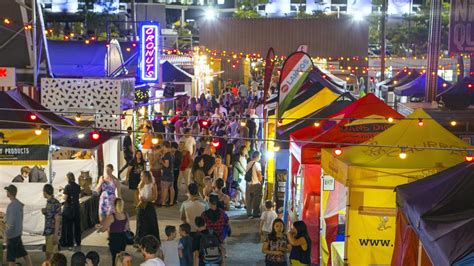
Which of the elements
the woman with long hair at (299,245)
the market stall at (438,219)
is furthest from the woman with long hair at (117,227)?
the market stall at (438,219)

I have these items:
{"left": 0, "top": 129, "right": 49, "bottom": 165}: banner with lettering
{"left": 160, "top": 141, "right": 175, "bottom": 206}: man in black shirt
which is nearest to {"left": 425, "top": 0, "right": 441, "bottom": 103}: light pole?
{"left": 160, "top": 141, "right": 175, "bottom": 206}: man in black shirt

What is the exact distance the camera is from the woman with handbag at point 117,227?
11805 millimetres

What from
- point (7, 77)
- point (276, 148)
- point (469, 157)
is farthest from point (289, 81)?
point (7, 77)

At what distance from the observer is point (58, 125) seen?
47.6 ft

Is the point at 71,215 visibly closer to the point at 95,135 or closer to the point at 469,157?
the point at 95,135

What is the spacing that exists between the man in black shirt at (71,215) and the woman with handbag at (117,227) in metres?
2.21

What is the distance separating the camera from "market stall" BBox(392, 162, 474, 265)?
641cm

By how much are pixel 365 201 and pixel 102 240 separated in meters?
6.04

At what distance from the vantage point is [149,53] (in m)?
25.5

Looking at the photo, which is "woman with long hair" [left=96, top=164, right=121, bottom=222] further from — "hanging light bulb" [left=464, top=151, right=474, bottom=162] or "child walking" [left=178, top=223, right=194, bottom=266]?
"hanging light bulb" [left=464, top=151, right=474, bottom=162]

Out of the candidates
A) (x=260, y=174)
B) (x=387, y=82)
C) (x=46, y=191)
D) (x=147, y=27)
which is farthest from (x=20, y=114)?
(x=387, y=82)

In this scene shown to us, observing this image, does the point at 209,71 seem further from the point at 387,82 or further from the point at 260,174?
the point at 260,174

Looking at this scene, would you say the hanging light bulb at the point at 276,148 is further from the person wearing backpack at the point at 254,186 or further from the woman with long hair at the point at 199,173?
the woman with long hair at the point at 199,173

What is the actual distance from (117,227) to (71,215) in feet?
8.43
